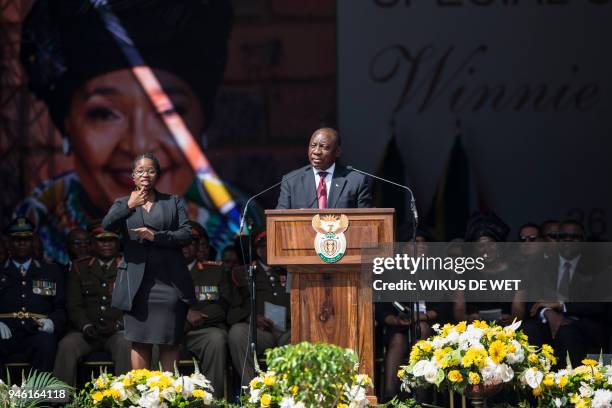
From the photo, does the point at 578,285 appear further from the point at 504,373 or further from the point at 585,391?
the point at 504,373

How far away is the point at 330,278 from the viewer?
6652 mm

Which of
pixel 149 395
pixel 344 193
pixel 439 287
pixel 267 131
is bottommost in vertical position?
pixel 149 395

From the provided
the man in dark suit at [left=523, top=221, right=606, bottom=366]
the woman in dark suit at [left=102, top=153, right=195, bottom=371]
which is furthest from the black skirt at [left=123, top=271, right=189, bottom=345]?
the man in dark suit at [left=523, top=221, right=606, bottom=366]

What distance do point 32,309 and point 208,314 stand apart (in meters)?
1.32

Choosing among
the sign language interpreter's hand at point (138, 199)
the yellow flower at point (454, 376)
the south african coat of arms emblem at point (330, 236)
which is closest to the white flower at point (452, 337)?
the yellow flower at point (454, 376)

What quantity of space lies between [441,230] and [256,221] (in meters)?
1.72

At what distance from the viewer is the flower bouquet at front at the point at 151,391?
248 inches

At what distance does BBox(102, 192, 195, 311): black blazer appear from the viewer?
7129 mm

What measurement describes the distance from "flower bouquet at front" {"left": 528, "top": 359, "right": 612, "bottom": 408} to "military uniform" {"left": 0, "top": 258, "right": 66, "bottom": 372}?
376 cm

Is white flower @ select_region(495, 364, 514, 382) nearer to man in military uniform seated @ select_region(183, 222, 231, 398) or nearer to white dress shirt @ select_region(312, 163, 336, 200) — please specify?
white dress shirt @ select_region(312, 163, 336, 200)

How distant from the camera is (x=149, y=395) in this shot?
6281mm

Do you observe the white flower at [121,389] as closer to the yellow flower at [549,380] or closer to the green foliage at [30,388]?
the green foliage at [30,388]

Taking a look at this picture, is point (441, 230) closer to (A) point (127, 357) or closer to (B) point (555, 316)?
(B) point (555, 316)

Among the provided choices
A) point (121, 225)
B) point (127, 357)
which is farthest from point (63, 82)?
point (121, 225)
